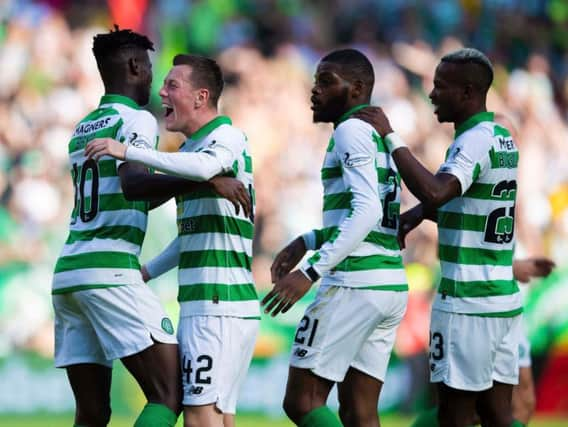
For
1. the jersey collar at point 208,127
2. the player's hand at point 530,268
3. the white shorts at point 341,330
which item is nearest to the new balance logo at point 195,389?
the white shorts at point 341,330

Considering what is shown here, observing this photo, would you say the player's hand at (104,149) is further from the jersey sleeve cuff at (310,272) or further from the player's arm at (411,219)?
the player's arm at (411,219)

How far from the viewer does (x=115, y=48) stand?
5.95 meters

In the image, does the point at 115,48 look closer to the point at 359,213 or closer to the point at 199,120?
the point at 199,120

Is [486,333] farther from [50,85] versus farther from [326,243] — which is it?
[50,85]

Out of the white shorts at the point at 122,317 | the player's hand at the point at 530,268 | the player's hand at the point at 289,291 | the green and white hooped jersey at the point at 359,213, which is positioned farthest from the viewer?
the player's hand at the point at 530,268

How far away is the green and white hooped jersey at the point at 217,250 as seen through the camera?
18.9 feet

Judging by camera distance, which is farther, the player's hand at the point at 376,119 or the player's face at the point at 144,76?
the player's hand at the point at 376,119

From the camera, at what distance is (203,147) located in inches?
228

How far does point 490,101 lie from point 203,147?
8226 mm

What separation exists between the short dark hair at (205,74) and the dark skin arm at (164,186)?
2.20ft

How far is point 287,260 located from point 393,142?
2.91 ft

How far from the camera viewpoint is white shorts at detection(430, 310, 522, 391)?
20.2 feet

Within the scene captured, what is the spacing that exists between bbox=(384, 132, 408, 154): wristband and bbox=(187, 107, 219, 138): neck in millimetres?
907

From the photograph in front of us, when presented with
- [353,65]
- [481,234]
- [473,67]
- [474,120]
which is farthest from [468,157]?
[353,65]
